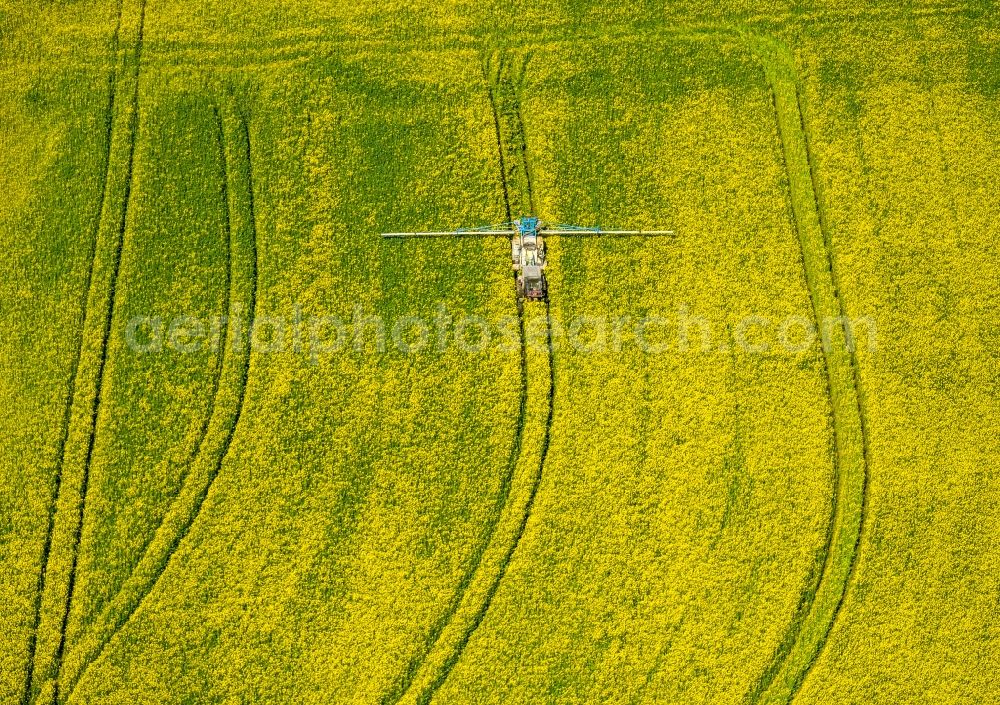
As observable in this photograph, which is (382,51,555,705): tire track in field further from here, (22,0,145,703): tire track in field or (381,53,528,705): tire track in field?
(22,0,145,703): tire track in field

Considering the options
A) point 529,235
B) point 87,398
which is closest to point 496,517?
point 529,235

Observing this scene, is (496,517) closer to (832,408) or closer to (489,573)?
(489,573)

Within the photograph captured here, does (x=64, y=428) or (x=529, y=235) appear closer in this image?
(x=64, y=428)

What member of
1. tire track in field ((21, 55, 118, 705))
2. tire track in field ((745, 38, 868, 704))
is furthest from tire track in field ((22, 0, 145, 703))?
tire track in field ((745, 38, 868, 704))

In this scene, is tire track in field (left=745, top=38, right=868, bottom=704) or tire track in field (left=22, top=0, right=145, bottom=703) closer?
tire track in field (left=22, top=0, right=145, bottom=703)

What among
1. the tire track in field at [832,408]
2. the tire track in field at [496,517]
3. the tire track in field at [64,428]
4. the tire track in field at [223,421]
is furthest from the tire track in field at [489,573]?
the tire track in field at [64,428]
